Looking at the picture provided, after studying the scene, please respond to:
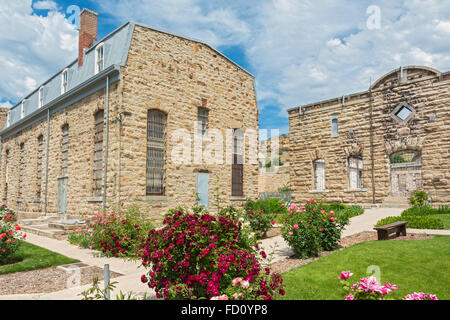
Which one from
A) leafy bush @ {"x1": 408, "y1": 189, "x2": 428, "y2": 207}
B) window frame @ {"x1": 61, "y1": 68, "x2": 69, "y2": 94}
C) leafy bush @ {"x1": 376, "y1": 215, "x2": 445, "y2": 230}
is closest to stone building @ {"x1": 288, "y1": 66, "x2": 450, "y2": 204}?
leafy bush @ {"x1": 408, "y1": 189, "x2": 428, "y2": 207}

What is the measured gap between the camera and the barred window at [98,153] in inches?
504

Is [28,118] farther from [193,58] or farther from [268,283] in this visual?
[268,283]

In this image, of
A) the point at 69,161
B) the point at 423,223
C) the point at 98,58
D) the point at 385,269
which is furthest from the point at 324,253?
the point at 98,58

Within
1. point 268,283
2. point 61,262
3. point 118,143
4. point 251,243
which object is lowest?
point 61,262

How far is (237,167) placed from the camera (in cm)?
1664

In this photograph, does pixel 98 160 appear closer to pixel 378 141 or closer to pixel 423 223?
pixel 423 223

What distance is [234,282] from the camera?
11.5ft

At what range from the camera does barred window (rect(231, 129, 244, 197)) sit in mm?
16438

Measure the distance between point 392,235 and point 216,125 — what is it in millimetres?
9150

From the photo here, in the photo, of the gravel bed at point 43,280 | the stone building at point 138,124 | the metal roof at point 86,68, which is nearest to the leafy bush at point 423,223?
the stone building at point 138,124

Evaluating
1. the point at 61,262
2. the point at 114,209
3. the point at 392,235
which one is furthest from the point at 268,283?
the point at 114,209

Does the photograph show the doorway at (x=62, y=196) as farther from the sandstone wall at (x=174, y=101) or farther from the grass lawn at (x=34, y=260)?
the grass lawn at (x=34, y=260)

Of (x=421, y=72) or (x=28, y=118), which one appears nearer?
(x=421, y=72)

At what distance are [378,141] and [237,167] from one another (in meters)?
7.89
